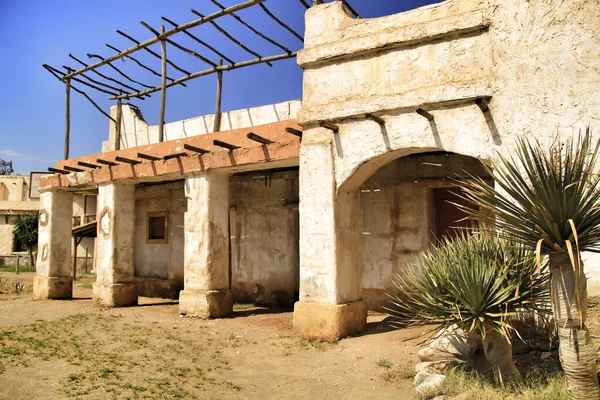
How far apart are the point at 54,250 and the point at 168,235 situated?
9.67 ft

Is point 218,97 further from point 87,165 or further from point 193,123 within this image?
point 87,165

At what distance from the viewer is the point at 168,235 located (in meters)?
14.7

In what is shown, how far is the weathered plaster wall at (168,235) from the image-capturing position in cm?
1421

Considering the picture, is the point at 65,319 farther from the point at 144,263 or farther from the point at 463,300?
the point at 463,300

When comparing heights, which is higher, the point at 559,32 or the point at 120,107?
the point at 120,107

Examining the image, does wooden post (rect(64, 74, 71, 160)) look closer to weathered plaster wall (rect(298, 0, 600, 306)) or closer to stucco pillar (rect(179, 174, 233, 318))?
stucco pillar (rect(179, 174, 233, 318))

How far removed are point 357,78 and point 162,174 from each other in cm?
502

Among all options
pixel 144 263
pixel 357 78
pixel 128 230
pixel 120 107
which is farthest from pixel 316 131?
pixel 120 107

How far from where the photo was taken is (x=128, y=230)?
12203 millimetres

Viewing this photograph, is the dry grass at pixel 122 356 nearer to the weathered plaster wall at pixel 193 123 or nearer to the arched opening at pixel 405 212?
the arched opening at pixel 405 212

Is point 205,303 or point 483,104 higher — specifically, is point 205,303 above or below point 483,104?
below

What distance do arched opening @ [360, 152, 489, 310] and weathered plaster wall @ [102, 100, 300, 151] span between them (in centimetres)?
377

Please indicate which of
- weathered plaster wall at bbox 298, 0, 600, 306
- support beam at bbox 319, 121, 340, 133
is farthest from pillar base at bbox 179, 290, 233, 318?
support beam at bbox 319, 121, 340, 133

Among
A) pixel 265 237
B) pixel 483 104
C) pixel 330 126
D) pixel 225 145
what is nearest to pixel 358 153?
pixel 330 126
